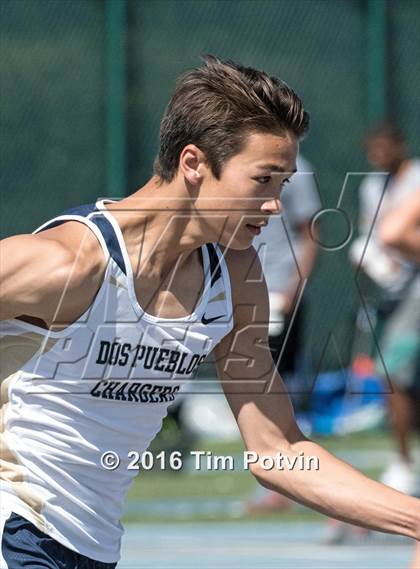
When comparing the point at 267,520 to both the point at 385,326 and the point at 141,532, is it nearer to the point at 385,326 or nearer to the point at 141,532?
the point at 141,532

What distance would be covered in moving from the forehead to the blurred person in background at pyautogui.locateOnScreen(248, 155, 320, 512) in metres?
3.71

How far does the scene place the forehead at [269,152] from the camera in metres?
3.24

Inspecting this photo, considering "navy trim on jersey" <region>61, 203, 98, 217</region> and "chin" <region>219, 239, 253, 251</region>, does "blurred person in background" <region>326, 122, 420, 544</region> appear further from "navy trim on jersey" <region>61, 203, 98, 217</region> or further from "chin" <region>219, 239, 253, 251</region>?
"navy trim on jersey" <region>61, 203, 98, 217</region>

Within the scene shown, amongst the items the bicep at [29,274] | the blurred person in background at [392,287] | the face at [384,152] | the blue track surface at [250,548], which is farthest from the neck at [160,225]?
the face at [384,152]

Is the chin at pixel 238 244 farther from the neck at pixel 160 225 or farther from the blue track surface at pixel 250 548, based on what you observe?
the blue track surface at pixel 250 548

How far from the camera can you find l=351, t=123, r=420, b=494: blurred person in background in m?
7.07

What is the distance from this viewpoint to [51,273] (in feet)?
9.70

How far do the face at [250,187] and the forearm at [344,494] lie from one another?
53 cm

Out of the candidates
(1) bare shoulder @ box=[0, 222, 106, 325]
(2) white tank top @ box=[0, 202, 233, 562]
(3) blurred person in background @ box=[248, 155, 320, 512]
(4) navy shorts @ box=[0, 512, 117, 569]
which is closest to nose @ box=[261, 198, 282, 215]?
(2) white tank top @ box=[0, 202, 233, 562]

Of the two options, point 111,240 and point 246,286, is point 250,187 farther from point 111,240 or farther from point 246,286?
point 111,240

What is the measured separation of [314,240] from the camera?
25.6 ft

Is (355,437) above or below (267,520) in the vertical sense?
above

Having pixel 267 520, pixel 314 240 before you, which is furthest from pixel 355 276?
pixel 267 520

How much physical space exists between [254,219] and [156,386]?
43 cm
